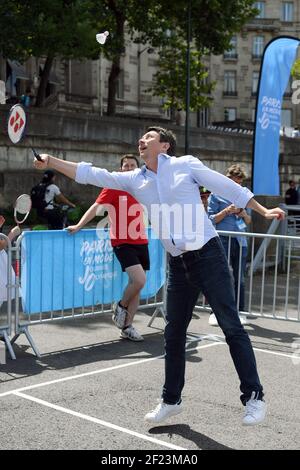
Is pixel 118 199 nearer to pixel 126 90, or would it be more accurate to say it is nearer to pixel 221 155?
pixel 221 155

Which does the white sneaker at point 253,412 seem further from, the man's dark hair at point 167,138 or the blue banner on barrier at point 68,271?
the blue banner on barrier at point 68,271

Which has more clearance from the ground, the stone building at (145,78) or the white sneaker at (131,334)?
the stone building at (145,78)

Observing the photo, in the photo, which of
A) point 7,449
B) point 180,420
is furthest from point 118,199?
point 7,449

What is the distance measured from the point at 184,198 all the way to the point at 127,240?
2.62 m

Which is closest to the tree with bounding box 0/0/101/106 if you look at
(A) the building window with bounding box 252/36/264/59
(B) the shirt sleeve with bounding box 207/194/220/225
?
(B) the shirt sleeve with bounding box 207/194/220/225

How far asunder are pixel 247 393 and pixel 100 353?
257 centimetres

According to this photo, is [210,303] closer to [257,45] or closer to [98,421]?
[98,421]

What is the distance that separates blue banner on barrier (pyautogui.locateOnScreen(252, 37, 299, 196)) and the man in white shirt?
8434 mm

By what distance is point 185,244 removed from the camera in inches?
175

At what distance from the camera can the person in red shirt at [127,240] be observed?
703 cm

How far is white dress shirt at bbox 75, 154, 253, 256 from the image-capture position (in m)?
4.43

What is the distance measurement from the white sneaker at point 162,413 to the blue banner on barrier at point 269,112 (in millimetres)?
8644

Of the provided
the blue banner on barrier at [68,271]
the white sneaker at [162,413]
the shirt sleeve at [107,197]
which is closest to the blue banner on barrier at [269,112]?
the blue banner on barrier at [68,271]

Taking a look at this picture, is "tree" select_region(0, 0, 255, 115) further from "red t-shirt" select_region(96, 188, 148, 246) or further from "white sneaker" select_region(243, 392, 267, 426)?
"white sneaker" select_region(243, 392, 267, 426)
